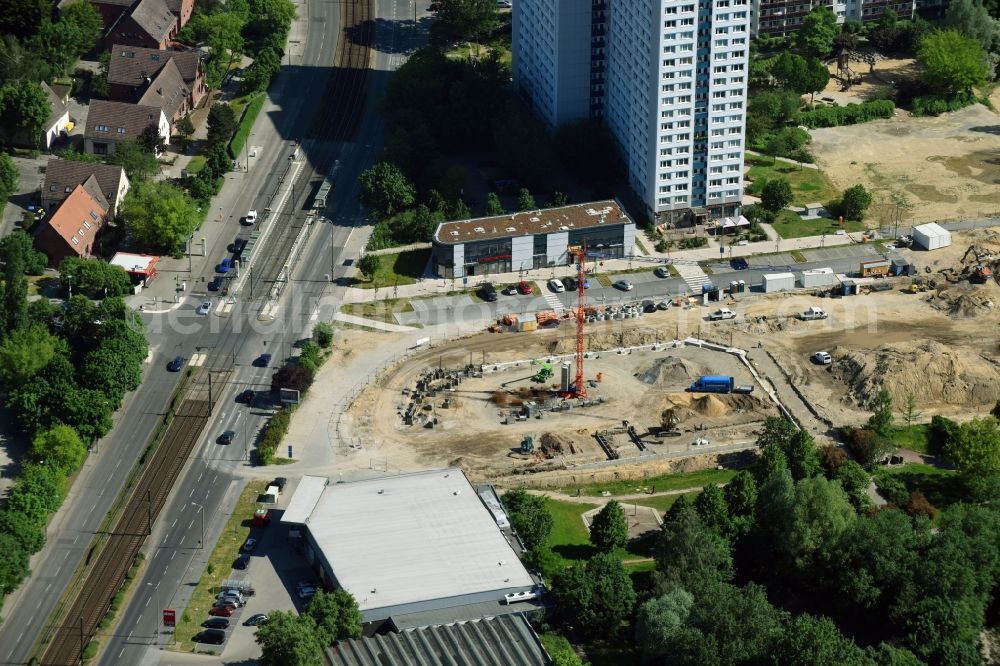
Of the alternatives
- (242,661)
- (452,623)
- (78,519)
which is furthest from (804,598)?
(78,519)

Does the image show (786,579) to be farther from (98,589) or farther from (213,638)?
(98,589)

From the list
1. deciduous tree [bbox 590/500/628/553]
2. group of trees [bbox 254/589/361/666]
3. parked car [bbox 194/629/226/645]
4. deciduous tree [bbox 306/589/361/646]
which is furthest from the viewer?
deciduous tree [bbox 590/500/628/553]

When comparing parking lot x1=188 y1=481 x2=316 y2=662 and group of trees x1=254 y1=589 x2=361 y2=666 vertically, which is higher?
group of trees x1=254 y1=589 x2=361 y2=666

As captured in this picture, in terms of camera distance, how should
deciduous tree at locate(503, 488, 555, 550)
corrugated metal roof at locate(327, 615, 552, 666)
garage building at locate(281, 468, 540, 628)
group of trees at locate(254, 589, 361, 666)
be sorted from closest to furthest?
group of trees at locate(254, 589, 361, 666) < corrugated metal roof at locate(327, 615, 552, 666) < garage building at locate(281, 468, 540, 628) < deciduous tree at locate(503, 488, 555, 550)

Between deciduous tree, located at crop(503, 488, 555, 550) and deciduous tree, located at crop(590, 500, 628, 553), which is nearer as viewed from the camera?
deciduous tree, located at crop(590, 500, 628, 553)

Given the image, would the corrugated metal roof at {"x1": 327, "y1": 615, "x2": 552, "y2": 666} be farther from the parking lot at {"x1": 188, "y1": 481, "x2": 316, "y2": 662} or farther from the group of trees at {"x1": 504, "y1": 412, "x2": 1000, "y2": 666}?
the parking lot at {"x1": 188, "y1": 481, "x2": 316, "y2": 662}

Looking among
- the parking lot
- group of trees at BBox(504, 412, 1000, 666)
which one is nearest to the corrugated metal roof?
group of trees at BBox(504, 412, 1000, 666)
